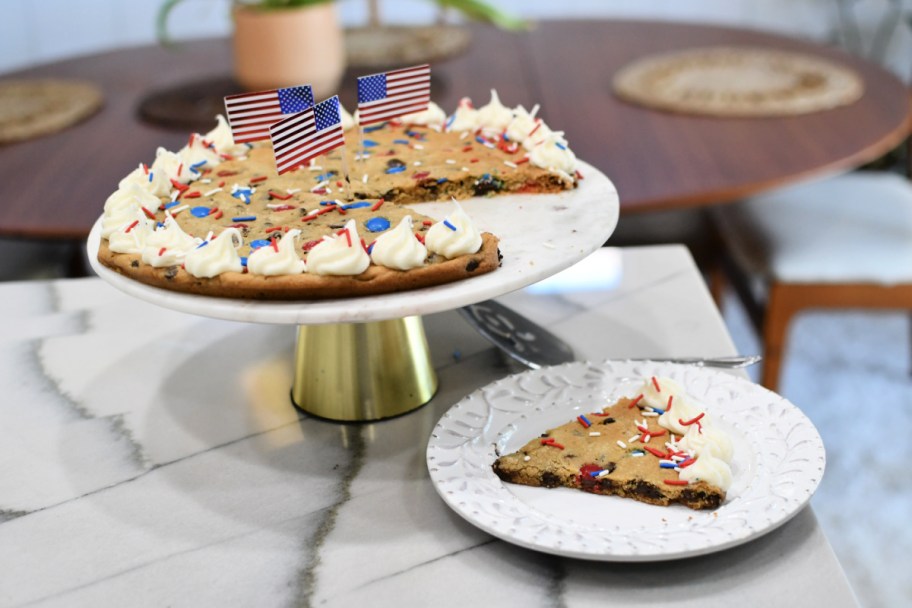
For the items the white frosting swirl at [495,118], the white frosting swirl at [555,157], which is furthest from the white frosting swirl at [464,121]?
the white frosting swirl at [555,157]

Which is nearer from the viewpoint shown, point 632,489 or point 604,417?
point 632,489

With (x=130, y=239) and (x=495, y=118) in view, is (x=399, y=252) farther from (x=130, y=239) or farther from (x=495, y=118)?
(x=495, y=118)

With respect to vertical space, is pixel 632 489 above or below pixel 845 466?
above

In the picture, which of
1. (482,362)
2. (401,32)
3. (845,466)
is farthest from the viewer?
(401,32)

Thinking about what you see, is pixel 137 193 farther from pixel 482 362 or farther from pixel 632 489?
pixel 632 489

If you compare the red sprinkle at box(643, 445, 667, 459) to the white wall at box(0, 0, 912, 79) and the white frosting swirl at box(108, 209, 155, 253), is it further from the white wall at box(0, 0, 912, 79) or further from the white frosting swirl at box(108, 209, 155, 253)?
the white wall at box(0, 0, 912, 79)

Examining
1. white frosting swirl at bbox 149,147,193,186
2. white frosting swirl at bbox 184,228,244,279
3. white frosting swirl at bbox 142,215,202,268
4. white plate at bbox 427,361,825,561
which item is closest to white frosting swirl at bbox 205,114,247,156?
white frosting swirl at bbox 149,147,193,186

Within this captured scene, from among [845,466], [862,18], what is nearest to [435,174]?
[845,466]
